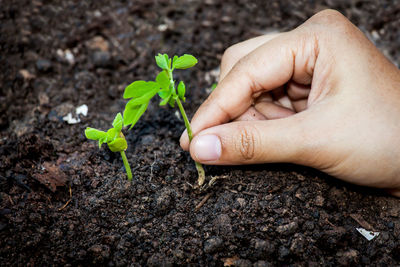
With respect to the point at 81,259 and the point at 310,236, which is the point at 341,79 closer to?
the point at 310,236

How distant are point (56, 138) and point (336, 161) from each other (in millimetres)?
1693

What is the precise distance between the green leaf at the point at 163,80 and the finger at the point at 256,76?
420 mm

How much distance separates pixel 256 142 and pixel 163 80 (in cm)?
52

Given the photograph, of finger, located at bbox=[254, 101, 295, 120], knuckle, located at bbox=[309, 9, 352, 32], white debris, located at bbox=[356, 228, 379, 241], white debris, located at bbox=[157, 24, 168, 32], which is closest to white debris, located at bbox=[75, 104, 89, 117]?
white debris, located at bbox=[157, 24, 168, 32]

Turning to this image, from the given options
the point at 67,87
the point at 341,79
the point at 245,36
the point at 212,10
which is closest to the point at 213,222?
the point at 341,79

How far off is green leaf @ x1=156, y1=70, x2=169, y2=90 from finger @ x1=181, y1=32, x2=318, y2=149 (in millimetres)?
420

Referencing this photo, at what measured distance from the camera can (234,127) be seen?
1679 mm

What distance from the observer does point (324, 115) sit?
5.31 feet

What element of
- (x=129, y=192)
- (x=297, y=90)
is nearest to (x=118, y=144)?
(x=129, y=192)

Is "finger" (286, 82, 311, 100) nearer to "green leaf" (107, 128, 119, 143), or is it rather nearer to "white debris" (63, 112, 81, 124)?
"green leaf" (107, 128, 119, 143)

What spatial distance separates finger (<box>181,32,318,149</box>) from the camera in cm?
185

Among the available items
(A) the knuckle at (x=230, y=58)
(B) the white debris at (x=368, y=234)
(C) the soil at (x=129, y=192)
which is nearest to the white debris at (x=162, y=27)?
(C) the soil at (x=129, y=192)

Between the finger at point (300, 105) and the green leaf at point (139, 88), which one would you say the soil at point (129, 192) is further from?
the green leaf at point (139, 88)

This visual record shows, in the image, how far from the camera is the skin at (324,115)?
5.25 ft
